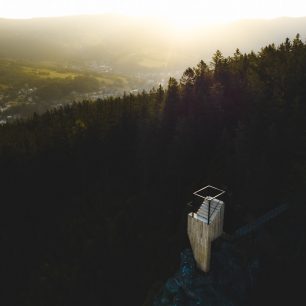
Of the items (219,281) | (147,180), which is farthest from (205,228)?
(147,180)

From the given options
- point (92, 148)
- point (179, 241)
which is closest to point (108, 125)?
point (92, 148)

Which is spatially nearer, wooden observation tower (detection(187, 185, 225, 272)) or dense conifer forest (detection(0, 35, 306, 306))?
wooden observation tower (detection(187, 185, 225, 272))

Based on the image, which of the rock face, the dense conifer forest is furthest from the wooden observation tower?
the dense conifer forest

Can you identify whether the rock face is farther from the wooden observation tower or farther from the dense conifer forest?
the dense conifer forest

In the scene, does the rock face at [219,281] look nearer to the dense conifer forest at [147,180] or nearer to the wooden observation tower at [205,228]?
the wooden observation tower at [205,228]

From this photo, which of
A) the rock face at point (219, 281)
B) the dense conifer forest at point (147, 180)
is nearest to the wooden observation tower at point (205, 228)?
the rock face at point (219, 281)

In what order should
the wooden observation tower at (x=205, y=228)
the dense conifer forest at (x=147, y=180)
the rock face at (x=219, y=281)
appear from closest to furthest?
the wooden observation tower at (x=205, y=228) < the rock face at (x=219, y=281) < the dense conifer forest at (x=147, y=180)
